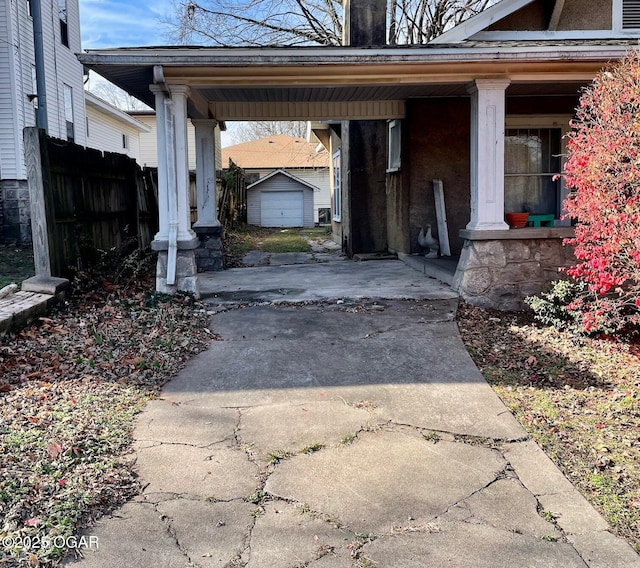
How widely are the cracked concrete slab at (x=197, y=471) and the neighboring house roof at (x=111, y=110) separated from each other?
57.8 feet

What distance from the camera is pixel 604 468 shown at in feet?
11.0

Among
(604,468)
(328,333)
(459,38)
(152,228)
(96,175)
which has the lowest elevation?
(604,468)

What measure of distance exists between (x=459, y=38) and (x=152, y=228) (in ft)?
21.4

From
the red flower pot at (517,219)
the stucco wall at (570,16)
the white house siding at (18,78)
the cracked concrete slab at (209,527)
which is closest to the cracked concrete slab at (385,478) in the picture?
the cracked concrete slab at (209,527)

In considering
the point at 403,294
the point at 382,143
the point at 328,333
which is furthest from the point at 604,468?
the point at 382,143

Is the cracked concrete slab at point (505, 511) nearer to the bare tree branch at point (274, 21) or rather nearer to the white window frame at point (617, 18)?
the white window frame at point (617, 18)

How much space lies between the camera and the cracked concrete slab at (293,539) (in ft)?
8.16

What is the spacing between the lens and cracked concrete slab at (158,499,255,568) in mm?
2510

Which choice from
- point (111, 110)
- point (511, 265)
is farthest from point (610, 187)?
point (111, 110)

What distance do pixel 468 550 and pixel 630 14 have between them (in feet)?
30.7

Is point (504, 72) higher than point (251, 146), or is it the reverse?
point (251, 146)

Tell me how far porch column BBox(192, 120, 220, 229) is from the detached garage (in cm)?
1811

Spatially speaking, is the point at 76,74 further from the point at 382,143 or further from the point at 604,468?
the point at 604,468

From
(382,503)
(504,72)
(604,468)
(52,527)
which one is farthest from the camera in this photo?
(504,72)
